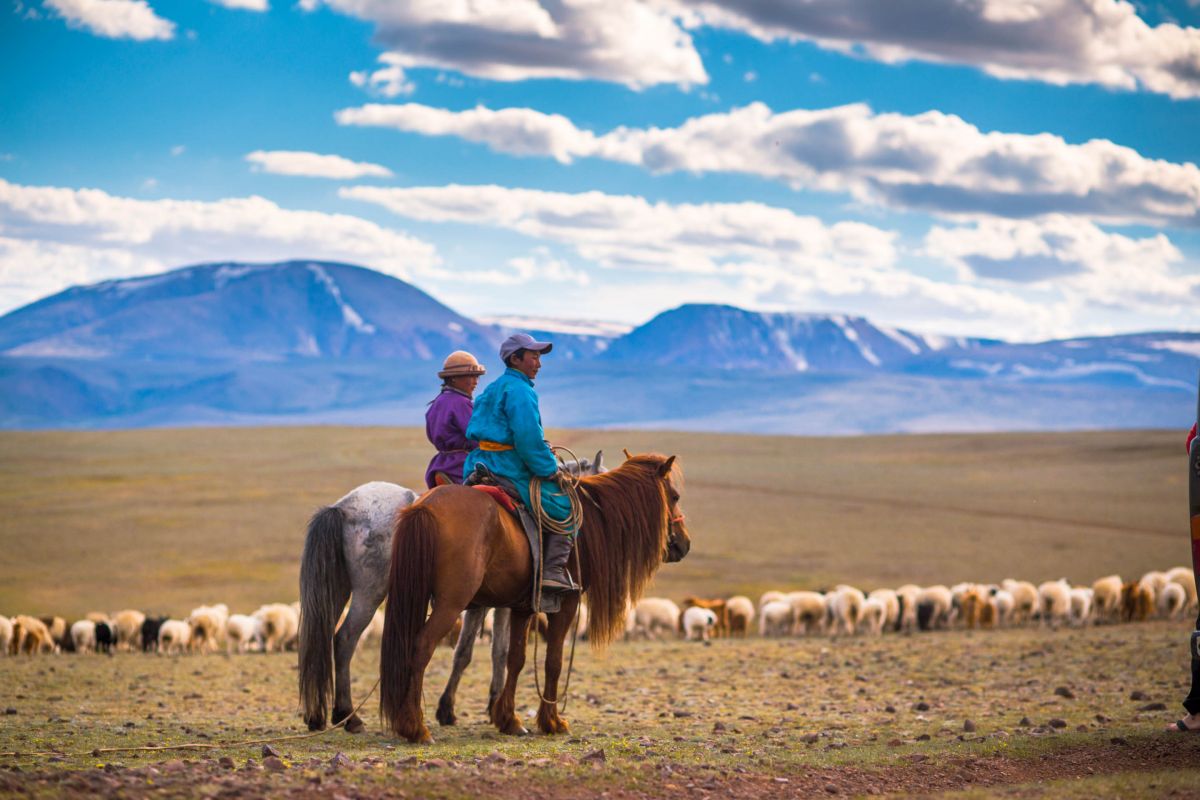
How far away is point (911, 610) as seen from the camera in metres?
25.3

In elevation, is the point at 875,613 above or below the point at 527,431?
below

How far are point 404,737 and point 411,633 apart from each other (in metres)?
0.70

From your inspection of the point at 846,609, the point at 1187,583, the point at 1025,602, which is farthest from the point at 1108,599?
the point at 846,609

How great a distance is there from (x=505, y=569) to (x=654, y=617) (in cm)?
1511

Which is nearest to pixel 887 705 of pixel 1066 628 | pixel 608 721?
pixel 608 721

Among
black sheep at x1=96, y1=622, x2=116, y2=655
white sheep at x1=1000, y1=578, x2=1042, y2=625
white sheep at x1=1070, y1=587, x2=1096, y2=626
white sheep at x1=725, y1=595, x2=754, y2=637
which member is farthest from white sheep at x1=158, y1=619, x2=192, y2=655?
white sheep at x1=1070, y1=587, x2=1096, y2=626

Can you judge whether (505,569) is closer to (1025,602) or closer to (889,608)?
(889,608)

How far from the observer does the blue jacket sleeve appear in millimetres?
9203

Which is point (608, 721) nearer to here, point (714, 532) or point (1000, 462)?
point (714, 532)

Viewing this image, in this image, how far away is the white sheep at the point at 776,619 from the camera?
2475 cm

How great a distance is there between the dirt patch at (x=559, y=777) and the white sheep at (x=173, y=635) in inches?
578

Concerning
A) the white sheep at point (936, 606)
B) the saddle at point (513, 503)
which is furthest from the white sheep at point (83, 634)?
the white sheep at point (936, 606)

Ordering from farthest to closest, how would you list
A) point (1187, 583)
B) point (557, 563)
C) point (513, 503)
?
1. point (1187, 583)
2. point (557, 563)
3. point (513, 503)

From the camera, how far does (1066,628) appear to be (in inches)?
944
